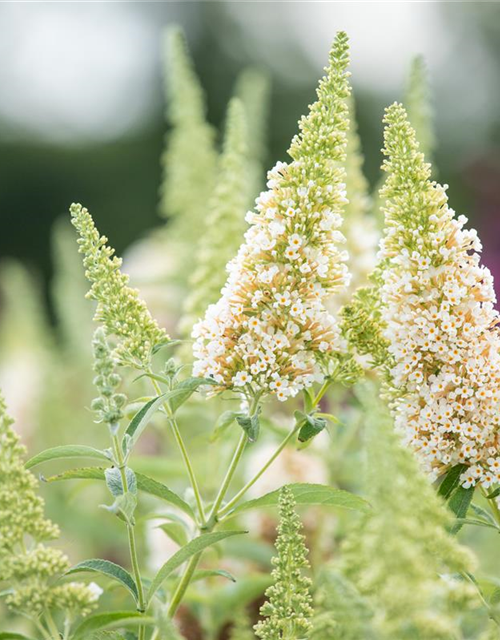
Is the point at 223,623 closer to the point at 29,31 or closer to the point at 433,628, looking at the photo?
the point at 433,628

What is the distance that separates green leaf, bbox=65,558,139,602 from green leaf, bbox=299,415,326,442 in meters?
0.31

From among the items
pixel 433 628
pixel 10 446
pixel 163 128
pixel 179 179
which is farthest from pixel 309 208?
pixel 163 128

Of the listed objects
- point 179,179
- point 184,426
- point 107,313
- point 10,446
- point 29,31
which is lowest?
point 10,446

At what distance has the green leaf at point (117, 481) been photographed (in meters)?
1.13

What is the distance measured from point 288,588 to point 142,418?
31 cm

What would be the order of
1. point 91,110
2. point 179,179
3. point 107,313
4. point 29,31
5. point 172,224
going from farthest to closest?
point 29,31
point 91,110
point 172,224
point 179,179
point 107,313

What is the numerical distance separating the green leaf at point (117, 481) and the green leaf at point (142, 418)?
40 millimetres

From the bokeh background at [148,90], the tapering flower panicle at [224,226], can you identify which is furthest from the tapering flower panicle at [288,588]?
the bokeh background at [148,90]

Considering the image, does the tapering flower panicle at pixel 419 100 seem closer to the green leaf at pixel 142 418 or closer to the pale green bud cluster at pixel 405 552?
the green leaf at pixel 142 418

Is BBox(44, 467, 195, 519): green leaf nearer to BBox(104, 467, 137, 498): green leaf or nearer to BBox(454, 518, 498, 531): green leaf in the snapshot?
BBox(104, 467, 137, 498): green leaf

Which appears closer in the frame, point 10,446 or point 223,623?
point 10,446

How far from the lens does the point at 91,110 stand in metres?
11.9

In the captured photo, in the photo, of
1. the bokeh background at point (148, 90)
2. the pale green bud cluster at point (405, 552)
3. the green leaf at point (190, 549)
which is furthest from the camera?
the bokeh background at point (148, 90)

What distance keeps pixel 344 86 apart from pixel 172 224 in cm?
202
